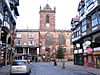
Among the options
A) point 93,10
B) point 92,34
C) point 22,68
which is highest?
point 93,10

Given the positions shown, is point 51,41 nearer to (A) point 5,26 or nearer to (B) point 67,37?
(B) point 67,37

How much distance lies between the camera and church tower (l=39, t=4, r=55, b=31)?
13000cm

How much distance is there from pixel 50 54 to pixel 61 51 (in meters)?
5.82

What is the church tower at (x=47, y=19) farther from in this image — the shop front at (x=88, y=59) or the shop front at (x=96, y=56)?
the shop front at (x=96, y=56)

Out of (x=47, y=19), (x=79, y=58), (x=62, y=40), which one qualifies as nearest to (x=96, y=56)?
(x=79, y=58)

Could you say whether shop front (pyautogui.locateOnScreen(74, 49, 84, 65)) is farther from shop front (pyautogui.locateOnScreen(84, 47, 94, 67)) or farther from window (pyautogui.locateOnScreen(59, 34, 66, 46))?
window (pyautogui.locateOnScreen(59, 34, 66, 46))

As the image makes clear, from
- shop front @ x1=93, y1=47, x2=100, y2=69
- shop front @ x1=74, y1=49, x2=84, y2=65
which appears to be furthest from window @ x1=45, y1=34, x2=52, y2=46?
shop front @ x1=93, y1=47, x2=100, y2=69

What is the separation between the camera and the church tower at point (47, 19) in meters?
130

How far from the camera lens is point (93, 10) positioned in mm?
50781

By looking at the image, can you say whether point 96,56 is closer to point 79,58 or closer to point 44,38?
point 79,58

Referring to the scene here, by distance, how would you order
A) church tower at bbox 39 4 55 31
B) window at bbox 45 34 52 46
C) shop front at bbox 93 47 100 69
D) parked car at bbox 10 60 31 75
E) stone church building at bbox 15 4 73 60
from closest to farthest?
parked car at bbox 10 60 31 75
shop front at bbox 93 47 100 69
stone church building at bbox 15 4 73 60
church tower at bbox 39 4 55 31
window at bbox 45 34 52 46

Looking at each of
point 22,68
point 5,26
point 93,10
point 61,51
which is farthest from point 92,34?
point 61,51

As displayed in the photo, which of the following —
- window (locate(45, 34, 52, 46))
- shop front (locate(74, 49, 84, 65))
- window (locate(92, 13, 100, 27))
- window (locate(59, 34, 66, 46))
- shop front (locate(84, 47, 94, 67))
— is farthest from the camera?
window (locate(59, 34, 66, 46))

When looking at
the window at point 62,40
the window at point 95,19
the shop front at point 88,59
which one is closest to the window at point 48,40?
the window at point 62,40
